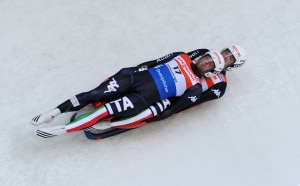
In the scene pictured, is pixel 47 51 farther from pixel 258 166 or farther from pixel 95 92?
pixel 258 166

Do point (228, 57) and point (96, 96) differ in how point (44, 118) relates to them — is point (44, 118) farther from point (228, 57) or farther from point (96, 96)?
point (228, 57)

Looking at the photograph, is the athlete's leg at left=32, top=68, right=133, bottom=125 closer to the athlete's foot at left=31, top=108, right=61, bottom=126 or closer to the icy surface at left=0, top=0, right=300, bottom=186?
the athlete's foot at left=31, top=108, right=61, bottom=126

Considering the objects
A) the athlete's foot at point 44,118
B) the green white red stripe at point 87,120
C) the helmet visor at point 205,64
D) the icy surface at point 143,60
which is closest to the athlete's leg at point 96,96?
the athlete's foot at point 44,118

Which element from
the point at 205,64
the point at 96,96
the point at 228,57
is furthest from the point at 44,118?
the point at 228,57

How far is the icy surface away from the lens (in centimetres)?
371

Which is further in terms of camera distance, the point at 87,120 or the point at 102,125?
the point at 102,125

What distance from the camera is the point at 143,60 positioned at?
175 inches

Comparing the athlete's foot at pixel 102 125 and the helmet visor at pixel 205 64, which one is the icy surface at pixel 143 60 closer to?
the athlete's foot at pixel 102 125

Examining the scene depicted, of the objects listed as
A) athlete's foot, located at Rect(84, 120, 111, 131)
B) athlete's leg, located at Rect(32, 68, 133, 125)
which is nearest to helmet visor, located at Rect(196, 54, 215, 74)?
athlete's leg, located at Rect(32, 68, 133, 125)

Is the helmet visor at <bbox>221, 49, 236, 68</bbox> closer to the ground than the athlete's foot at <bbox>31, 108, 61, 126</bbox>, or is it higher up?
closer to the ground

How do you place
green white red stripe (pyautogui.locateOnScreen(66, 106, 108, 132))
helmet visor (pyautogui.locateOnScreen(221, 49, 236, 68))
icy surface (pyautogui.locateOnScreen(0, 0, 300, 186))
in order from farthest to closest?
helmet visor (pyautogui.locateOnScreen(221, 49, 236, 68)) < icy surface (pyautogui.locateOnScreen(0, 0, 300, 186)) < green white red stripe (pyautogui.locateOnScreen(66, 106, 108, 132))

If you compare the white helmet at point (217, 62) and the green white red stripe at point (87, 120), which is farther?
the white helmet at point (217, 62)

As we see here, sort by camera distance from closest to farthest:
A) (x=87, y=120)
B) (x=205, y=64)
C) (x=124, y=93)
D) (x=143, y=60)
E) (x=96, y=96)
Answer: (x=87, y=120) < (x=96, y=96) < (x=124, y=93) < (x=205, y=64) < (x=143, y=60)

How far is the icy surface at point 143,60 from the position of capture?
3.71m
